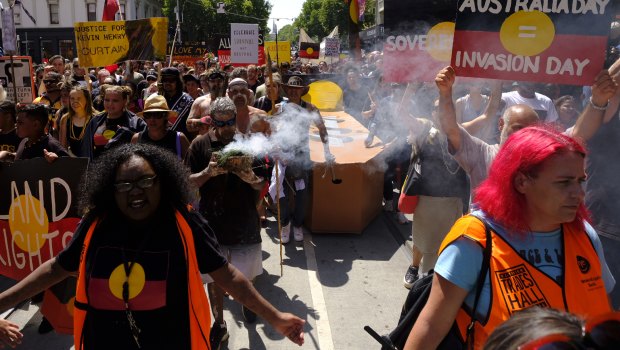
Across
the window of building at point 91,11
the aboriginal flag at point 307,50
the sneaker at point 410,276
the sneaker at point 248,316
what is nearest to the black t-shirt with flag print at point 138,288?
the sneaker at point 248,316

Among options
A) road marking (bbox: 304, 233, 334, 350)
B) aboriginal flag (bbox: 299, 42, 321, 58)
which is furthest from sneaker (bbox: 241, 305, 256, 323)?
aboriginal flag (bbox: 299, 42, 321, 58)

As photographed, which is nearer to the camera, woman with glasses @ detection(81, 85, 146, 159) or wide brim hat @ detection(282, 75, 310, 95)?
woman with glasses @ detection(81, 85, 146, 159)

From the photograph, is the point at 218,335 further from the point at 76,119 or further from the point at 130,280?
the point at 76,119

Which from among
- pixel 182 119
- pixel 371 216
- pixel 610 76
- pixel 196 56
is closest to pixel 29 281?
pixel 610 76

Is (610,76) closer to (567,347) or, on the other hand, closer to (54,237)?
(567,347)

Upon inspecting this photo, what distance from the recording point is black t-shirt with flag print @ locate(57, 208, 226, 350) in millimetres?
2186

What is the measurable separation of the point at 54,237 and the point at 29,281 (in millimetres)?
1637

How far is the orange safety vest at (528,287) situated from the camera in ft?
5.77

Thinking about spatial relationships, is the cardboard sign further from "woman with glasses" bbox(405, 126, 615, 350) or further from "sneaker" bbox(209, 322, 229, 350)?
"woman with glasses" bbox(405, 126, 615, 350)

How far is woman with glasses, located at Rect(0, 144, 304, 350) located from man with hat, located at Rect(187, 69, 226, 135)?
3.37 meters

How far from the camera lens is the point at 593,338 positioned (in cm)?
100

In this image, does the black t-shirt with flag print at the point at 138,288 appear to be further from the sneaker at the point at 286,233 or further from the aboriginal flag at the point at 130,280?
the sneaker at the point at 286,233

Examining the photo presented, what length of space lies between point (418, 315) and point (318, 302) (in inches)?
105

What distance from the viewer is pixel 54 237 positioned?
390 centimetres
